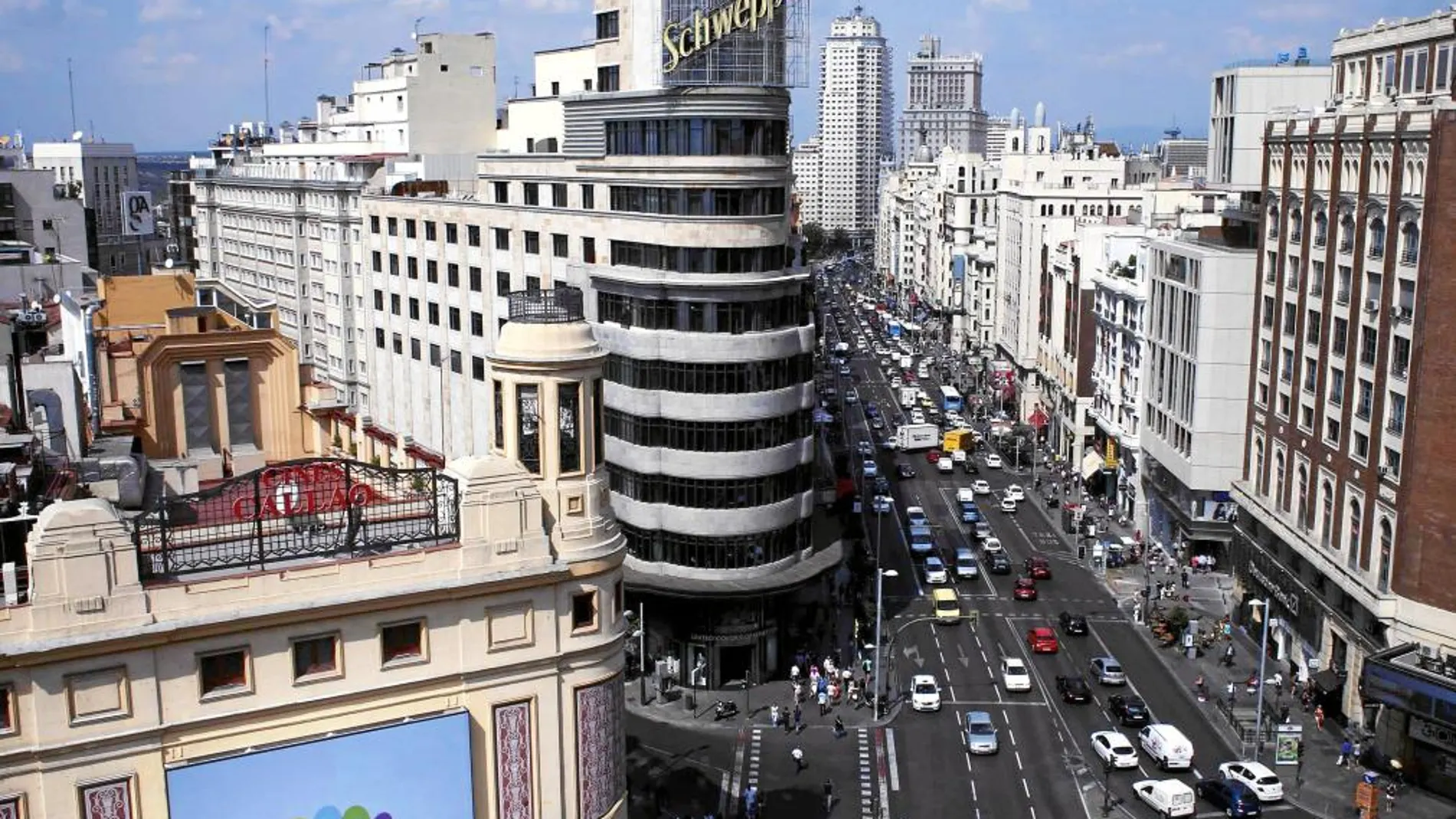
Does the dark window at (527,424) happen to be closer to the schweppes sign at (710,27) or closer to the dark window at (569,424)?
the dark window at (569,424)

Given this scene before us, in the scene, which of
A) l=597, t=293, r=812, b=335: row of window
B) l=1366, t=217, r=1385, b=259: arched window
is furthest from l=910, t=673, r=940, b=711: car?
l=1366, t=217, r=1385, b=259: arched window

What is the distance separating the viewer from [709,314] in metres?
69.2

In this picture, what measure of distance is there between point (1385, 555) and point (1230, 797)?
49.6ft

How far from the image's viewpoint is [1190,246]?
292ft

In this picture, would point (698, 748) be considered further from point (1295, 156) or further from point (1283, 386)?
point (1295, 156)

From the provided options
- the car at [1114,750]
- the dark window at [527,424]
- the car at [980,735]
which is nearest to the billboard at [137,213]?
the car at [980,735]

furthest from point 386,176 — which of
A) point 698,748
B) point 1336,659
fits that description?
point 1336,659

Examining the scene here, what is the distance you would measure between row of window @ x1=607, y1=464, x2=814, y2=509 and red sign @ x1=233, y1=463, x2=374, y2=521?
34.3 m

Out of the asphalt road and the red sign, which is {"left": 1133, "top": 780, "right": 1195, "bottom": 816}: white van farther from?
the red sign

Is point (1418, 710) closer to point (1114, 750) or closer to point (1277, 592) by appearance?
point (1114, 750)

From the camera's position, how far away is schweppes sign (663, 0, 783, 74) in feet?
237

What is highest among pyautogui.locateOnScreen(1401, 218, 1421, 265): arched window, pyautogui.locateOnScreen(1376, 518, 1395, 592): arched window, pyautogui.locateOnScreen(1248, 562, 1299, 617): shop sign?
pyautogui.locateOnScreen(1401, 218, 1421, 265): arched window

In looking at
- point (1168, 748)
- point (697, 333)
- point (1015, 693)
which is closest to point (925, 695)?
point (1015, 693)

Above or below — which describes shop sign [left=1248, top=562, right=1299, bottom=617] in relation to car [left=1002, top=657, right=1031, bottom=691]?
above
